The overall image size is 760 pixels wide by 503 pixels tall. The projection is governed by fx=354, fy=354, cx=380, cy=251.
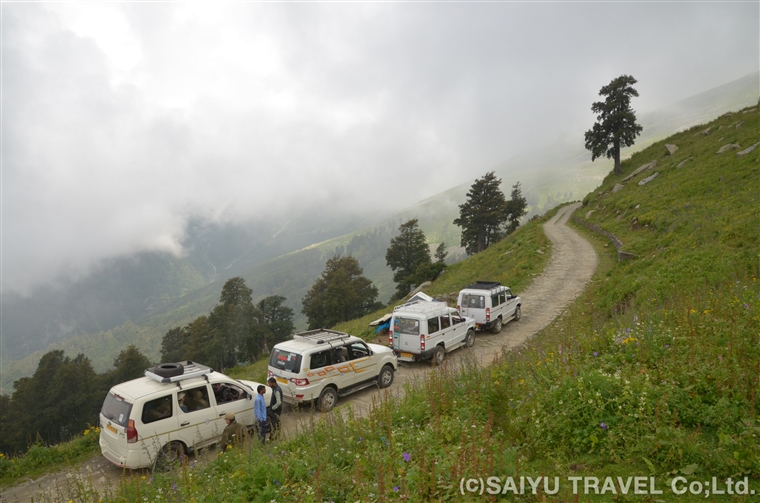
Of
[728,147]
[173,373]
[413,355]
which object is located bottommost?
[413,355]

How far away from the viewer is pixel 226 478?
5625mm

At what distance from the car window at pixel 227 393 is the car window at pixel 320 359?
6.66 ft

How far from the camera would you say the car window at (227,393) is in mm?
9242

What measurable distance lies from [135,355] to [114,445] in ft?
212

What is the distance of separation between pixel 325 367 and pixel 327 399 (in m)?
0.97

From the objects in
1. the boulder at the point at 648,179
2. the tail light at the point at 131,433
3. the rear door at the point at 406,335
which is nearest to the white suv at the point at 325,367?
the rear door at the point at 406,335

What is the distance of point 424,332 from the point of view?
1342 cm

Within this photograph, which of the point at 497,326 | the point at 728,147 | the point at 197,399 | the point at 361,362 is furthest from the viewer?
the point at 728,147

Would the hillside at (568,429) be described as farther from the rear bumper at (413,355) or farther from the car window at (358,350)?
the rear bumper at (413,355)

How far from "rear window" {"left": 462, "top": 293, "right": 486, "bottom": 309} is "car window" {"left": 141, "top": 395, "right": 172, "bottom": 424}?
13.0 meters

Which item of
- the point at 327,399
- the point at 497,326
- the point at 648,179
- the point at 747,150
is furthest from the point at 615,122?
the point at 327,399

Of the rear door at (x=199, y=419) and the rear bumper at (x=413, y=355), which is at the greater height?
the rear door at (x=199, y=419)

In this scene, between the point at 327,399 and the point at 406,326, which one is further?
the point at 406,326

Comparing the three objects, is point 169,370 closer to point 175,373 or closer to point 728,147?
point 175,373
